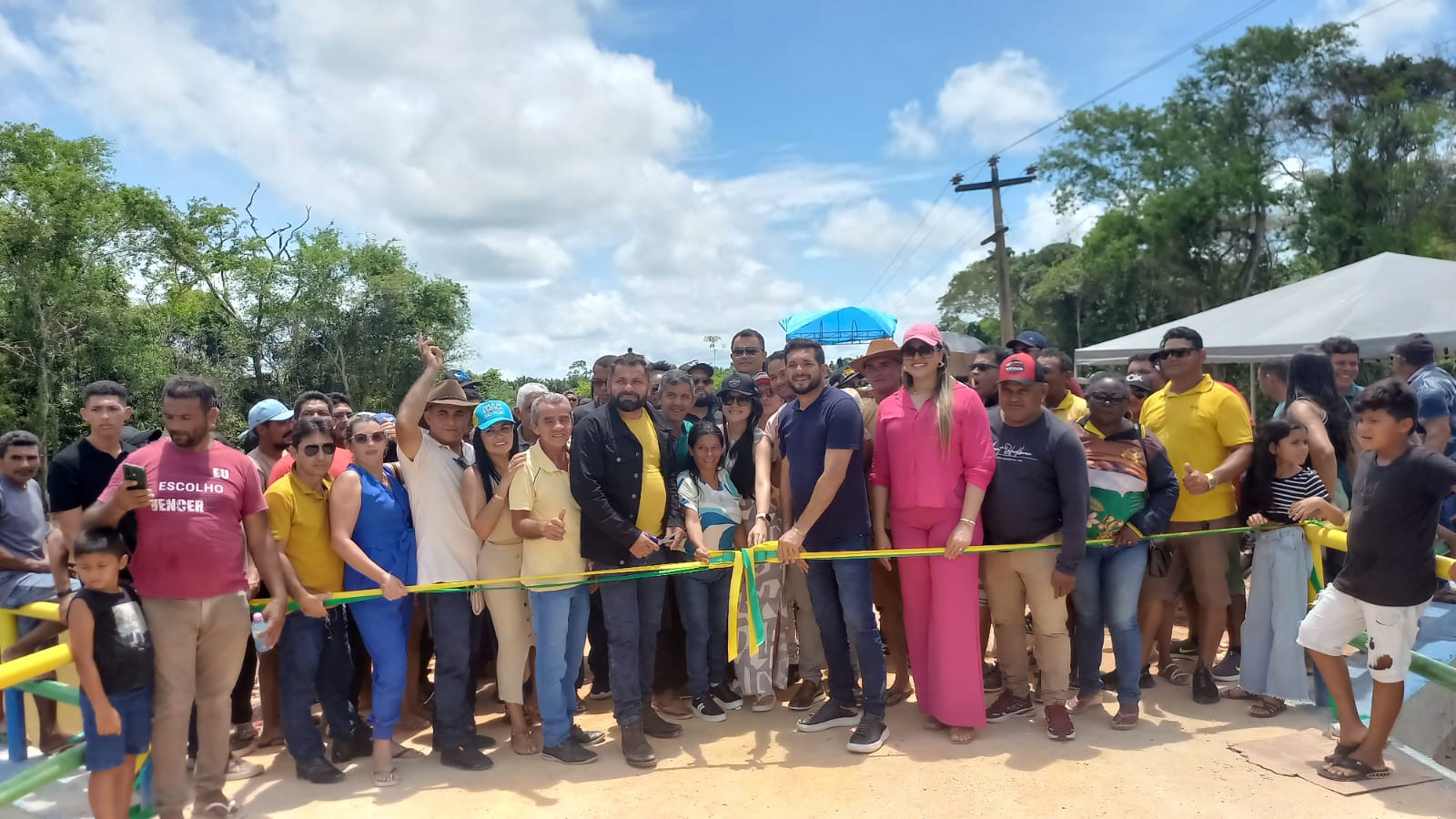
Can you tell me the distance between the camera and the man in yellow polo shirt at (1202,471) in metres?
5.06

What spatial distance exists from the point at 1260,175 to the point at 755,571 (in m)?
30.7

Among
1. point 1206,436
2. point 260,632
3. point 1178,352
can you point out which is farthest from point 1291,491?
point 260,632

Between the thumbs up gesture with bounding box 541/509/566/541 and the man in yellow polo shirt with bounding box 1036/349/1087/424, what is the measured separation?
3.05 meters

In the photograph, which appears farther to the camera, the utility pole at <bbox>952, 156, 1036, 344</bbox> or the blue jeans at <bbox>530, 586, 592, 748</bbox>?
the utility pole at <bbox>952, 156, 1036, 344</bbox>

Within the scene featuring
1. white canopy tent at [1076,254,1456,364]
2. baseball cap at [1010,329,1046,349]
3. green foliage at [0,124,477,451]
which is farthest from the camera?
green foliage at [0,124,477,451]

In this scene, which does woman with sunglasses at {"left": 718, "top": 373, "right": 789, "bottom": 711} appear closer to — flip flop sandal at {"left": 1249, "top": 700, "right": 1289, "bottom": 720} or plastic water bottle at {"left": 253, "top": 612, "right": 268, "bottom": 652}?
plastic water bottle at {"left": 253, "top": 612, "right": 268, "bottom": 652}

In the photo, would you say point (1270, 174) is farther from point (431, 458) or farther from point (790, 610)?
point (431, 458)

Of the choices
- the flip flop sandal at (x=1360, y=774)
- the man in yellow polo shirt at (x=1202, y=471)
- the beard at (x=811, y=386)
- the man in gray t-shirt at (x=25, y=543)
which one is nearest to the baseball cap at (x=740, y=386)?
the beard at (x=811, y=386)

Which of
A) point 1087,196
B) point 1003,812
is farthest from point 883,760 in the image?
point 1087,196

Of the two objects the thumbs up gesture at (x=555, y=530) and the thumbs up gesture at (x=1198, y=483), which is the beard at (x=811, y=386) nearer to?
the thumbs up gesture at (x=555, y=530)

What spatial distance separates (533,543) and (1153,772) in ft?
11.1

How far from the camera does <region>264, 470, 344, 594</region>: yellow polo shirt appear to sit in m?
4.47

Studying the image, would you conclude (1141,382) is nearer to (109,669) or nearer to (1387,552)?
(1387,552)

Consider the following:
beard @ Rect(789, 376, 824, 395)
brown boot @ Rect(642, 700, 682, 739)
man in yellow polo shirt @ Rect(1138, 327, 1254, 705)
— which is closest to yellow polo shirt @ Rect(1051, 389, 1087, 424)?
man in yellow polo shirt @ Rect(1138, 327, 1254, 705)
